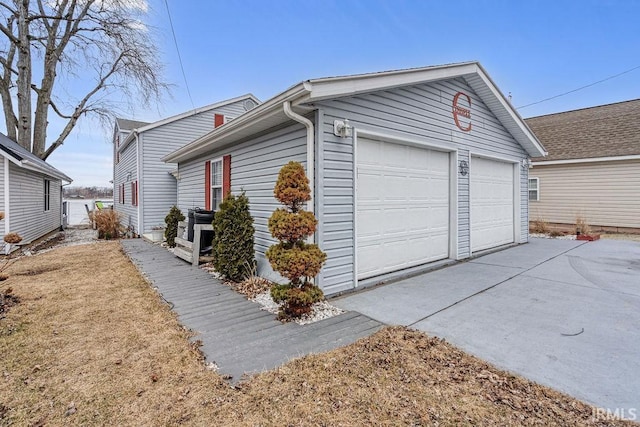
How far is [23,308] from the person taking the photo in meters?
4.20

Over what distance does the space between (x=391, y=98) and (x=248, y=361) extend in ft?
14.9

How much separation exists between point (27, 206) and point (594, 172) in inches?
792

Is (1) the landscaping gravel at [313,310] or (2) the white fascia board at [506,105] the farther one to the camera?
(2) the white fascia board at [506,105]

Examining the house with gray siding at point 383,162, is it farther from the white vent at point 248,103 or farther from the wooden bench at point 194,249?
the white vent at point 248,103

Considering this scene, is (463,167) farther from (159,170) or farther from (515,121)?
(159,170)

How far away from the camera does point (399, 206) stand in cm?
571

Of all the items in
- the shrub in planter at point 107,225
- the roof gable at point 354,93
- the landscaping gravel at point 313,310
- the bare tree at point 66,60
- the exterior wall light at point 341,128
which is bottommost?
the landscaping gravel at point 313,310

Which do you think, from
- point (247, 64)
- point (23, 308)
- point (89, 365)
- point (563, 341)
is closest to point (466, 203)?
point (563, 341)

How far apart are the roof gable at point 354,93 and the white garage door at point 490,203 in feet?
4.08

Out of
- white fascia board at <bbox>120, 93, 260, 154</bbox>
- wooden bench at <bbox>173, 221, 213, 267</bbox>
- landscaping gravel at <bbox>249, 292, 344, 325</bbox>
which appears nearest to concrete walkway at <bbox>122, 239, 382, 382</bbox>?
landscaping gravel at <bbox>249, 292, 344, 325</bbox>

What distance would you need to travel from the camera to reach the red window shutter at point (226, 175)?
23.3ft

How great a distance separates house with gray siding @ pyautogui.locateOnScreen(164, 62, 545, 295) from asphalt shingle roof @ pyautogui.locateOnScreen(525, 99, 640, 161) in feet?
18.4

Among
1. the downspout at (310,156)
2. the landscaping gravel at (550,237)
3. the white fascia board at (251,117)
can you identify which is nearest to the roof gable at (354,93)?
the white fascia board at (251,117)

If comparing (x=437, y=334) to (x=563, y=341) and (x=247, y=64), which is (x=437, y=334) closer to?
(x=563, y=341)
